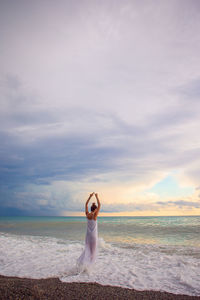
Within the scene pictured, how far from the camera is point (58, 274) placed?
9.09 metres

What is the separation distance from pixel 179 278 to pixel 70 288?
470 cm

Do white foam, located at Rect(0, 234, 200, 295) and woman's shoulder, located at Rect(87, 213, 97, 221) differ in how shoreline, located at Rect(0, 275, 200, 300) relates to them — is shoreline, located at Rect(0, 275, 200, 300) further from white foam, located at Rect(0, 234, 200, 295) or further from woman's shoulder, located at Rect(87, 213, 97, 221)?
woman's shoulder, located at Rect(87, 213, 97, 221)

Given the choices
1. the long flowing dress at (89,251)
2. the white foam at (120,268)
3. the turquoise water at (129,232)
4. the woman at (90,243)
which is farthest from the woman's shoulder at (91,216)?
the turquoise water at (129,232)

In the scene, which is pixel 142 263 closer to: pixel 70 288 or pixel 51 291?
pixel 70 288

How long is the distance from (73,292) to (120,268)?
432cm

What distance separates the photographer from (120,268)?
10.3m

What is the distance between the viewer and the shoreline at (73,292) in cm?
584

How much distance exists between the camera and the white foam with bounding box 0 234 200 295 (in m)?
8.13

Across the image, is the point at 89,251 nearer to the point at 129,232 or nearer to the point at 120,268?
the point at 120,268

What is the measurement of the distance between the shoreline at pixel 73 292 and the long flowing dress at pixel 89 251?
1743 mm

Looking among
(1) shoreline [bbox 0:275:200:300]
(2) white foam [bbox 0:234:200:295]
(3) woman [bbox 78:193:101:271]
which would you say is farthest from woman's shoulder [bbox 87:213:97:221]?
(1) shoreline [bbox 0:275:200:300]

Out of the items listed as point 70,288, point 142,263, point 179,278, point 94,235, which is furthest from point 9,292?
point 142,263

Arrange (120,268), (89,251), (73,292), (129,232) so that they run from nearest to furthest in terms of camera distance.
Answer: (73,292) → (89,251) → (120,268) → (129,232)

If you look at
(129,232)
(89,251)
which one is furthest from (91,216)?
(129,232)
